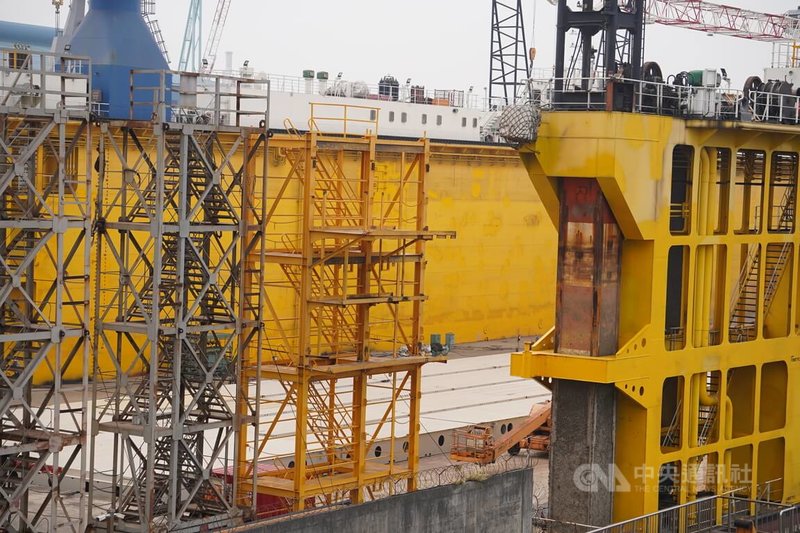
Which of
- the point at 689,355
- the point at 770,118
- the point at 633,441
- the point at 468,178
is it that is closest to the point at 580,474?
the point at 633,441

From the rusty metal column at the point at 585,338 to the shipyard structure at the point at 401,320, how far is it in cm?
5

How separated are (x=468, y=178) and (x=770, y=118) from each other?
26489 millimetres

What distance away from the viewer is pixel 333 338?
27125 millimetres

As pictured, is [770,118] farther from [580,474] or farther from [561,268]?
[580,474]

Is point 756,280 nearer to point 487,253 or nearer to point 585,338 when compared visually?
point 585,338

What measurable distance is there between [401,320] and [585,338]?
13.4 ft

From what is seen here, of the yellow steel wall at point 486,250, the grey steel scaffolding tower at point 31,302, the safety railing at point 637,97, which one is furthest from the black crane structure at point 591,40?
the yellow steel wall at point 486,250

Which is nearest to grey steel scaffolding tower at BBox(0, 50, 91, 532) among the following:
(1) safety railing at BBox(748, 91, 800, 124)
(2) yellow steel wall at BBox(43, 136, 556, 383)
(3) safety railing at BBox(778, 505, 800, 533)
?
(3) safety railing at BBox(778, 505, 800, 533)

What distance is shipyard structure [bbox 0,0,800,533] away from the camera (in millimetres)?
22828

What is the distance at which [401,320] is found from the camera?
1136 inches

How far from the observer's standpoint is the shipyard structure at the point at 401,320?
899 inches

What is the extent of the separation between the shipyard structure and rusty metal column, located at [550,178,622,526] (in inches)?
1.8

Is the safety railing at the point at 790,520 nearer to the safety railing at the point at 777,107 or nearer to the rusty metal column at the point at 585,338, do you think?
the rusty metal column at the point at 585,338

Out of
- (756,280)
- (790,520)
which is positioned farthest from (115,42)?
(790,520)
